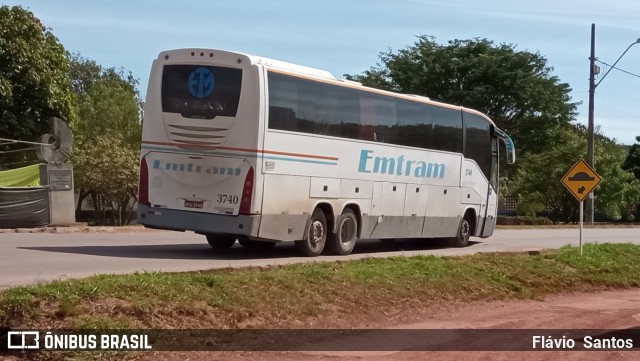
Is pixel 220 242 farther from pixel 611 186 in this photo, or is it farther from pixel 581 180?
pixel 611 186

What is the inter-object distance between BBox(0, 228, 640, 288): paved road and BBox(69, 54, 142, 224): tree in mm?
17513

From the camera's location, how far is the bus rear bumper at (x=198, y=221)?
15.9m

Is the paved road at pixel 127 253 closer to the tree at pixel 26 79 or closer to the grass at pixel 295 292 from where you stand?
the grass at pixel 295 292

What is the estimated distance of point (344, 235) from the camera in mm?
18719

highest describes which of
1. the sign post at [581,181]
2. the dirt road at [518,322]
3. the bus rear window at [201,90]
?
the bus rear window at [201,90]

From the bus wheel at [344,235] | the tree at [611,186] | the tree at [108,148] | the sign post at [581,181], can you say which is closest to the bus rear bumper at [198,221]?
the bus wheel at [344,235]

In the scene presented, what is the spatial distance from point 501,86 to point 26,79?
2526 centimetres

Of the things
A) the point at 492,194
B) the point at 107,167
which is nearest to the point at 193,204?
the point at 492,194

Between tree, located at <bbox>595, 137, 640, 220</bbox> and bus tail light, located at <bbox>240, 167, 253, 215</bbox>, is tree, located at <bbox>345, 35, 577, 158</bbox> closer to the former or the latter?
tree, located at <bbox>595, 137, 640, 220</bbox>

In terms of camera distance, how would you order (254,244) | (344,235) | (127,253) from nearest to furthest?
(127,253)
(344,235)
(254,244)

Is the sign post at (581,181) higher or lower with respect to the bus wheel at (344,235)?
higher

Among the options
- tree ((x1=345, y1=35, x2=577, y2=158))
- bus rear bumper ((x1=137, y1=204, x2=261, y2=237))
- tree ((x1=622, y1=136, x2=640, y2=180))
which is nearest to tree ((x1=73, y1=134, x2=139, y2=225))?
tree ((x1=345, y1=35, x2=577, y2=158))

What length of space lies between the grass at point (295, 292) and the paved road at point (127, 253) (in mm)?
1548

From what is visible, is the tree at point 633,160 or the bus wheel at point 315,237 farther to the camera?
the tree at point 633,160
